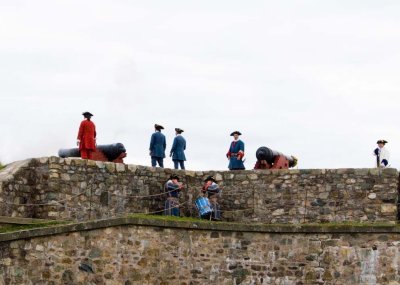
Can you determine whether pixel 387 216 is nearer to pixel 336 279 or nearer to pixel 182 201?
pixel 336 279

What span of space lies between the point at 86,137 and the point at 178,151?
9.48 ft

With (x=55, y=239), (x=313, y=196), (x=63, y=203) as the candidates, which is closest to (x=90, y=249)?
(x=55, y=239)

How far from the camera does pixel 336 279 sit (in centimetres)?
2888

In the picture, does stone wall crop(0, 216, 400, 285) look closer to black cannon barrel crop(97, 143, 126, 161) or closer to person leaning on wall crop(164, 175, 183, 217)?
person leaning on wall crop(164, 175, 183, 217)

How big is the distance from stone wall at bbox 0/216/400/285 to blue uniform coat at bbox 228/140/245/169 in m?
4.06

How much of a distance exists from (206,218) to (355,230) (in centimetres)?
406

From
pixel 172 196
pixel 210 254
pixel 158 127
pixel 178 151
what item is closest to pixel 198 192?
pixel 172 196

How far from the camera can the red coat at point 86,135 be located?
1235 inches

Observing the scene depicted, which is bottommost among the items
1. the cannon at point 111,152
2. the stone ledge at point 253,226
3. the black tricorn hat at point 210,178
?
the stone ledge at point 253,226

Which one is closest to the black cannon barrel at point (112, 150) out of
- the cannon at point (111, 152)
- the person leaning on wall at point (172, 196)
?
the cannon at point (111, 152)

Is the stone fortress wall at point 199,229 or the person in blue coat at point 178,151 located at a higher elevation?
the person in blue coat at point 178,151

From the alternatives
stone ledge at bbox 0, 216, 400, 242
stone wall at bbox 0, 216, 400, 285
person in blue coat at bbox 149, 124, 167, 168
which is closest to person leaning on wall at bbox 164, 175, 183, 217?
person in blue coat at bbox 149, 124, 167, 168

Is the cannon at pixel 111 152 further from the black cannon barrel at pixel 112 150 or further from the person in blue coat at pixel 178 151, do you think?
the person in blue coat at pixel 178 151

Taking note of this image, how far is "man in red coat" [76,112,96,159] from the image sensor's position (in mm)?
31375
